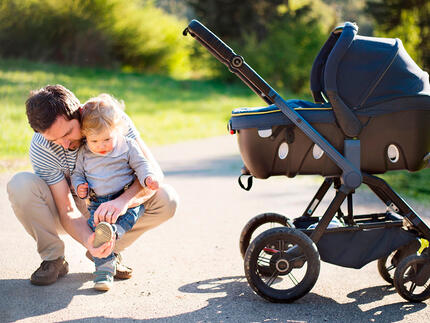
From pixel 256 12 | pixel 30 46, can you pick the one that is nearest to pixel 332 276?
pixel 30 46

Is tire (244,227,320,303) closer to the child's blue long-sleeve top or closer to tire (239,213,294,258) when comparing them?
tire (239,213,294,258)

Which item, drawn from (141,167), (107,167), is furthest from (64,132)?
(141,167)

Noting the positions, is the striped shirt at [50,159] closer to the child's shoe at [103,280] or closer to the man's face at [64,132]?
the man's face at [64,132]

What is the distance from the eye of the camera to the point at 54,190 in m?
3.53

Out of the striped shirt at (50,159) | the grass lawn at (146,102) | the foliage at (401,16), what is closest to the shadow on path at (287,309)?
the striped shirt at (50,159)

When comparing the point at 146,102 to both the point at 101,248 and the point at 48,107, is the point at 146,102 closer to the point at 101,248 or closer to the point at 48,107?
the point at 48,107

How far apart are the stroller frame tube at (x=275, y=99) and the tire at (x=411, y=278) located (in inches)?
19.6

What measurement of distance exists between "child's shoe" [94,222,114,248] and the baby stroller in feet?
2.42

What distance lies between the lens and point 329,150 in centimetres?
315

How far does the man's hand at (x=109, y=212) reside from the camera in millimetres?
3299

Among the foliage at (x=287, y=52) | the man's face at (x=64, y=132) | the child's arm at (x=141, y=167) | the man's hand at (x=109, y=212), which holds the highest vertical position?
the foliage at (x=287, y=52)

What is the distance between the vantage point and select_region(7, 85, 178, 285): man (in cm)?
330

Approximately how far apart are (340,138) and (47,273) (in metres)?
1.84

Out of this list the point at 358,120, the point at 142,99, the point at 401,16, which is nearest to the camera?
the point at 358,120
